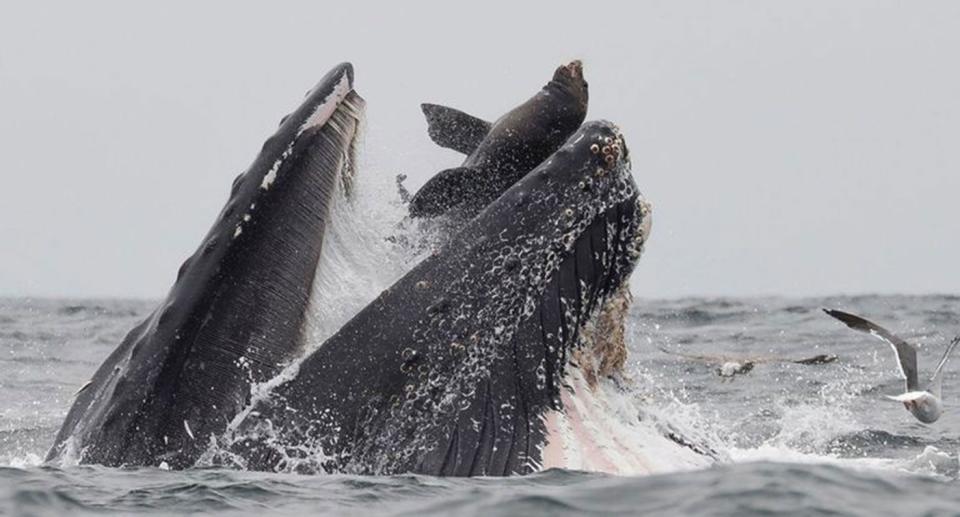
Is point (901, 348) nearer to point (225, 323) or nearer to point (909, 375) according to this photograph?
point (909, 375)

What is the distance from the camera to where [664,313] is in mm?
31859

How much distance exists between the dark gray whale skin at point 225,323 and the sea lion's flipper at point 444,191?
365mm

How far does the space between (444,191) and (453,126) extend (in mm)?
755

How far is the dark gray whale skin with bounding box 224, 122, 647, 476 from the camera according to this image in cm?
645

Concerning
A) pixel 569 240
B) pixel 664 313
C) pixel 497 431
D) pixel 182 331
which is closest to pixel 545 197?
pixel 569 240

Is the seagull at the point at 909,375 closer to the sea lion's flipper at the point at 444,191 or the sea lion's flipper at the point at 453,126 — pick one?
the sea lion's flipper at the point at 453,126

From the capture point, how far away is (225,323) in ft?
21.5

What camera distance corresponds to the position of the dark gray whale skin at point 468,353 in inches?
254

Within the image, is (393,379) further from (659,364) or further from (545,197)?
(659,364)

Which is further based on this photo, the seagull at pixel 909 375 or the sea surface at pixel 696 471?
the seagull at pixel 909 375

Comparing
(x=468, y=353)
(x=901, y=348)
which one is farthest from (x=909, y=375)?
(x=468, y=353)

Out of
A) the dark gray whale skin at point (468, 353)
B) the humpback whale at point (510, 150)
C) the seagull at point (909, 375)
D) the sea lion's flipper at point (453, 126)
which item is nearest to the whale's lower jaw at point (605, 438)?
the dark gray whale skin at point (468, 353)

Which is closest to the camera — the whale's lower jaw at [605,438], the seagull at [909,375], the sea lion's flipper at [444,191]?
the whale's lower jaw at [605,438]

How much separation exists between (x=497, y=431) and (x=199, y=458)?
1093 millimetres
